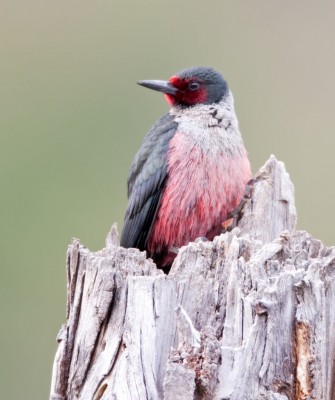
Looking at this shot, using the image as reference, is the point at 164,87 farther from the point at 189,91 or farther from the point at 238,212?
the point at 238,212

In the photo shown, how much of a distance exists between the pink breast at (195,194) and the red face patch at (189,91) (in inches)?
23.6

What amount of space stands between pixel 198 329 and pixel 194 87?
3558 millimetres

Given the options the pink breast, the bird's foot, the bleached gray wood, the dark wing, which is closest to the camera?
the bleached gray wood

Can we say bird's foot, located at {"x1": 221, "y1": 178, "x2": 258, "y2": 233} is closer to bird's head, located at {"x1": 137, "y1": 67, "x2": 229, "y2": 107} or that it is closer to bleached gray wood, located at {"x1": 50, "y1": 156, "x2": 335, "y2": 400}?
bird's head, located at {"x1": 137, "y1": 67, "x2": 229, "y2": 107}

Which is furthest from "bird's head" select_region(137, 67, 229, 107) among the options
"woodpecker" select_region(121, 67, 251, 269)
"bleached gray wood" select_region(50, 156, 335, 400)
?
"bleached gray wood" select_region(50, 156, 335, 400)

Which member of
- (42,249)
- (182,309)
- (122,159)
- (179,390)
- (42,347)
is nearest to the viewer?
(179,390)

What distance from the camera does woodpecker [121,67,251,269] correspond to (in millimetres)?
9289

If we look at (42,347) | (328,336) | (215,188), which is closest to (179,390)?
(328,336)

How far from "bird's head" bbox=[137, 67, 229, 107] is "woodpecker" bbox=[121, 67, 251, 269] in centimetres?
20

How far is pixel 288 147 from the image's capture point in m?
17.2

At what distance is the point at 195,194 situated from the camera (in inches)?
366

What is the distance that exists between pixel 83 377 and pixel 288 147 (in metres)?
10.8

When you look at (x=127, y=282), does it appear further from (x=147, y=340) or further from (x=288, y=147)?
(x=288, y=147)

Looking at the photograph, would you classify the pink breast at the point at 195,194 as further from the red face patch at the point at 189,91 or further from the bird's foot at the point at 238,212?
the red face patch at the point at 189,91
